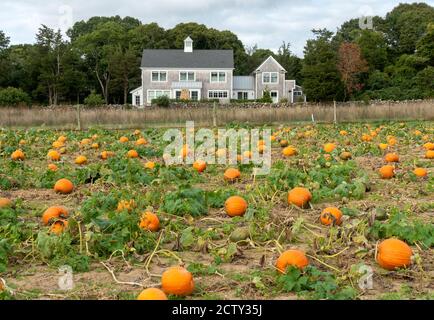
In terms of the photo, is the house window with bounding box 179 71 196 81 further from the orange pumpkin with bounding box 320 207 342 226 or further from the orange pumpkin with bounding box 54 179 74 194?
the orange pumpkin with bounding box 320 207 342 226

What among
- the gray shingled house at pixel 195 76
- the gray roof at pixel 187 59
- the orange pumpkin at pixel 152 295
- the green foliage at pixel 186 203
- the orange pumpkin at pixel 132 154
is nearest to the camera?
the orange pumpkin at pixel 152 295

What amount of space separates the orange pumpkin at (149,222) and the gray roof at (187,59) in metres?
53.6

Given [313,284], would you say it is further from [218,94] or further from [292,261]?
[218,94]

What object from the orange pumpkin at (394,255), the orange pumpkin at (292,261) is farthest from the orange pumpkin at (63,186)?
the orange pumpkin at (394,255)

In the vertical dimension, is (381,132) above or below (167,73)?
below

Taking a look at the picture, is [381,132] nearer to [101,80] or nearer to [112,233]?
[112,233]

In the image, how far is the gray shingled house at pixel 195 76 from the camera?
57.5 meters

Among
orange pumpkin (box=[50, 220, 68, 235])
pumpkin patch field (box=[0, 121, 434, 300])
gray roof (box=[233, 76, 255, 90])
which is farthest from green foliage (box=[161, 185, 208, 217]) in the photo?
gray roof (box=[233, 76, 255, 90])

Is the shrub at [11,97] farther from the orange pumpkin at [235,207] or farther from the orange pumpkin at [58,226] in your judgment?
the orange pumpkin at [58,226]

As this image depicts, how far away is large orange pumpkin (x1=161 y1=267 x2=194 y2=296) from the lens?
137 inches

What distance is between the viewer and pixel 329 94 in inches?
1875

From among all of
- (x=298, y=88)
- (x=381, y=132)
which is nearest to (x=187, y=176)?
Result: (x=381, y=132)

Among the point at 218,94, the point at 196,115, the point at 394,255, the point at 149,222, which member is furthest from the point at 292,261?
the point at 218,94

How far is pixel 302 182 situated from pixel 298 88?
5828 cm
